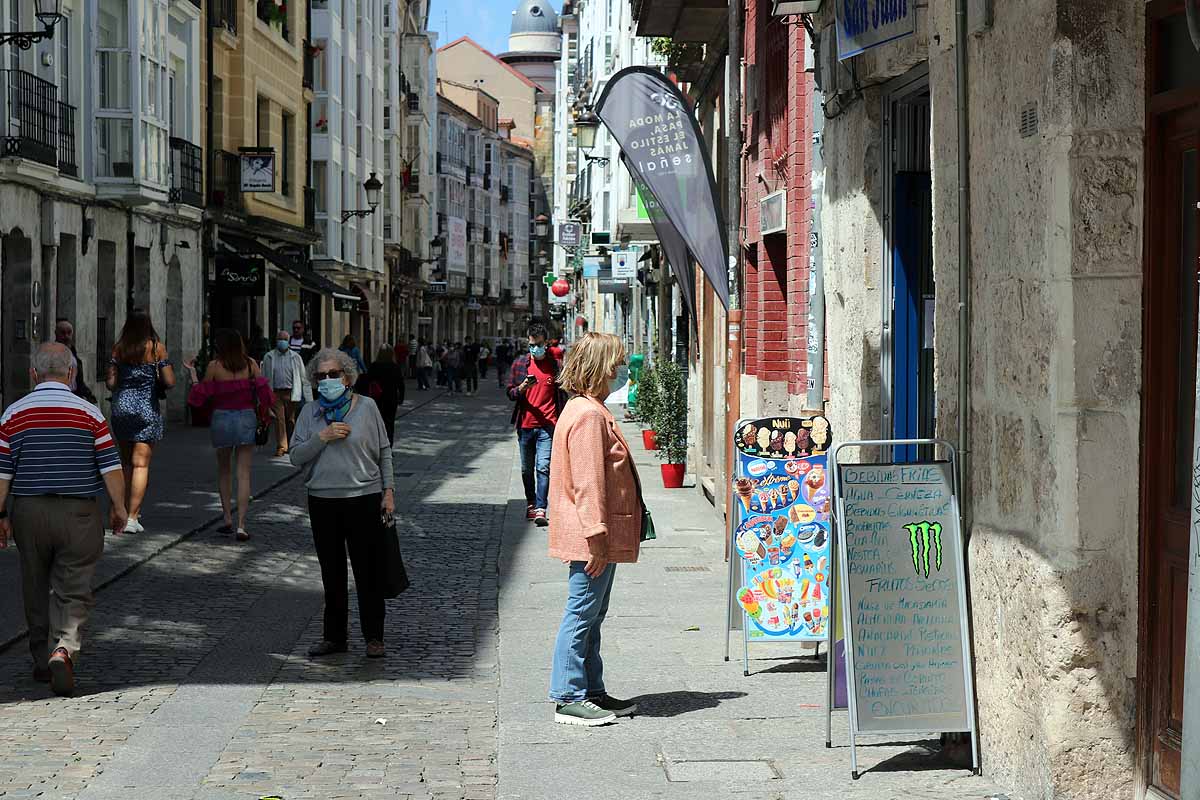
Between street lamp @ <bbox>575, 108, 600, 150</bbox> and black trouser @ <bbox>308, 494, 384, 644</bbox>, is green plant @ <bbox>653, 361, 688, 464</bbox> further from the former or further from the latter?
street lamp @ <bbox>575, 108, 600, 150</bbox>

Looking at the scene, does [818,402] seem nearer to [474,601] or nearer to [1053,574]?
[474,601]

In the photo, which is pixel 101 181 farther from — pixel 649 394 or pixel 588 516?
pixel 588 516

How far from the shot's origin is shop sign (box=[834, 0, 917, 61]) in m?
6.95

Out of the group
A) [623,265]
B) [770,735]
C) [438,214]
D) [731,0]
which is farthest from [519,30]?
[770,735]

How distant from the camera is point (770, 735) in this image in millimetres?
6906

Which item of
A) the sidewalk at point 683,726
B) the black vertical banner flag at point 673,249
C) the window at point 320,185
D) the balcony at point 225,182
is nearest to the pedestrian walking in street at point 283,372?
the balcony at point 225,182

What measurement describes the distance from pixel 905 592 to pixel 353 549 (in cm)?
341

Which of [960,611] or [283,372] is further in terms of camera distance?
[283,372]

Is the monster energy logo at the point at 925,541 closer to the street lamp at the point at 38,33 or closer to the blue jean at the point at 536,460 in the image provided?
the blue jean at the point at 536,460

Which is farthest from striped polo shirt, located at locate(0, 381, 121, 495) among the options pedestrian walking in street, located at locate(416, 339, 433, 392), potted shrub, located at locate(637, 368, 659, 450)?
pedestrian walking in street, located at locate(416, 339, 433, 392)

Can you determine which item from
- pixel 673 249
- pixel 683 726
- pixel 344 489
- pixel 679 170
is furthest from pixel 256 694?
pixel 673 249

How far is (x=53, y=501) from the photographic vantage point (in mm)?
7836

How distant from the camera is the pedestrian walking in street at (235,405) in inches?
524

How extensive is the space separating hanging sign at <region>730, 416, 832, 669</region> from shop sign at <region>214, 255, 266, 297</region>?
26.1 m
